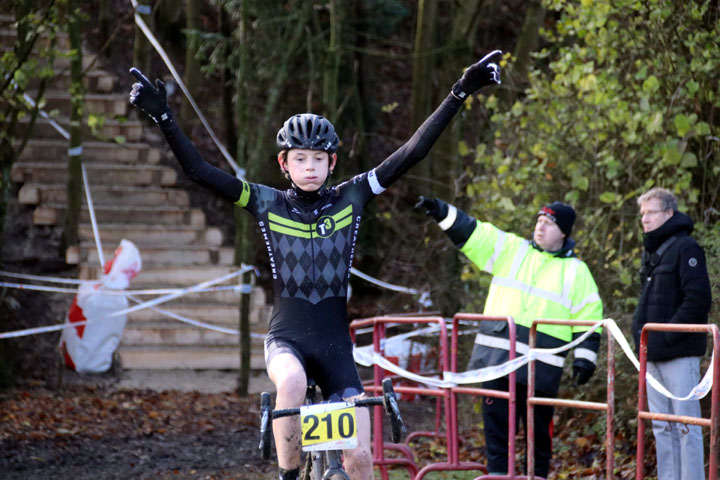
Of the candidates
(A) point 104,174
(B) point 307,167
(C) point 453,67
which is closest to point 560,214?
(B) point 307,167

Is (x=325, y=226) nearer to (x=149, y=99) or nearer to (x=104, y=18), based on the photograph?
(x=149, y=99)

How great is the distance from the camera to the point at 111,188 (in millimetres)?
17875

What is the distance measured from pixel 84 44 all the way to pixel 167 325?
354 inches

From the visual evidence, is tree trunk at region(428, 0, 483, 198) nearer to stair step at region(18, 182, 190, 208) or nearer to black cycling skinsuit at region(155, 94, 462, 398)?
stair step at region(18, 182, 190, 208)

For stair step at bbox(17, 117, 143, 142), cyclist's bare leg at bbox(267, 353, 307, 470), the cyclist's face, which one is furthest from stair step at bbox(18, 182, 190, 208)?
cyclist's bare leg at bbox(267, 353, 307, 470)

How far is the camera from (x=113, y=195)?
17.8 m

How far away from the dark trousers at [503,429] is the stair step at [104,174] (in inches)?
466

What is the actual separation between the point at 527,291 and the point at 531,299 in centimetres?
7

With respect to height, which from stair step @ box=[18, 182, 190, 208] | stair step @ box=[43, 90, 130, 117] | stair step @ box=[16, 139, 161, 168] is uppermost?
stair step @ box=[43, 90, 130, 117]

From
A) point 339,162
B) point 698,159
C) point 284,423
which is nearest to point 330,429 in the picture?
point 284,423

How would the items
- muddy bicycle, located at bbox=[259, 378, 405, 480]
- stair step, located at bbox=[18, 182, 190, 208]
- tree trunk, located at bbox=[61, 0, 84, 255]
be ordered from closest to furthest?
muddy bicycle, located at bbox=[259, 378, 405, 480], tree trunk, located at bbox=[61, 0, 84, 255], stair step, located at bbox=[18, 182, 190, 208]

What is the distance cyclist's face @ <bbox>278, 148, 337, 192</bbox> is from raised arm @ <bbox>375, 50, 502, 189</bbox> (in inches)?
14.4

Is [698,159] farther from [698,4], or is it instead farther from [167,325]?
[167,325]

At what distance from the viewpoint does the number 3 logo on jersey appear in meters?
5.26
